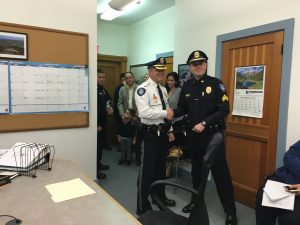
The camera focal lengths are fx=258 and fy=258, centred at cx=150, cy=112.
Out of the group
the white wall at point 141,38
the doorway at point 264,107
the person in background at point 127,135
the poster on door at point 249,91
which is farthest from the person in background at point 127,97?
the poster on door at point 249,91

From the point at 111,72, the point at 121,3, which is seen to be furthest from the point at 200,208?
the point at 111,72

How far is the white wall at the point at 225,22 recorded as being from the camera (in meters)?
Result: 2.35

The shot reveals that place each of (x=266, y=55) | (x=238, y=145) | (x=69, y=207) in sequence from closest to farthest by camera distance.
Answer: (x=69, y=207) → (x=266, y=55) → (x=238, y=145)

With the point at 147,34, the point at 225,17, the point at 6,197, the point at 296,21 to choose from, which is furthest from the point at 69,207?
the point at 147,34

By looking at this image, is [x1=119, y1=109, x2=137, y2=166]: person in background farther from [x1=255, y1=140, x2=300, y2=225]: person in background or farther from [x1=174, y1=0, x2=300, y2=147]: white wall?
[x1=255, y1=140, x2=300, y2=225]: person in background

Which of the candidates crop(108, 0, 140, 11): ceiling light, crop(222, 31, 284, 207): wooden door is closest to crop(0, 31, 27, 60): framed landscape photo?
crop(108, 0, 140, 11): ceiling light

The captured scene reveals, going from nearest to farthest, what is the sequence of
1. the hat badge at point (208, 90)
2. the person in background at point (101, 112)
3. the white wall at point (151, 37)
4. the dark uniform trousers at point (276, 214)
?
the dark uniform trousers at point (276, 214) < the hat badge at point (208, 90) < the person in background at point (101, 112) < the white wall at point (151, 37)

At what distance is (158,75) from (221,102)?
2.09 ft

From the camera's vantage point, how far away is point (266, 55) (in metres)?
2.60

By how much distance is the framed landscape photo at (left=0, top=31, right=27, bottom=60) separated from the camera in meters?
2.50

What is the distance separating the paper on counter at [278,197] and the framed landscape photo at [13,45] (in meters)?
2.52

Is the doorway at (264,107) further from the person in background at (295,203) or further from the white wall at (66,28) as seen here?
the white wall at (66,28)

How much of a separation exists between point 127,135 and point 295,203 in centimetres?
287

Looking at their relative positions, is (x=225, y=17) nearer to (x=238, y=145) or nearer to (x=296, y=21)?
(x=296, y=21)
